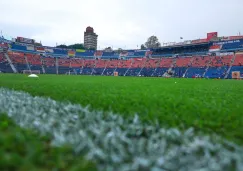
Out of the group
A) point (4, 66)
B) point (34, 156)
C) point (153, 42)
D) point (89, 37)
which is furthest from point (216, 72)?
point (89, 37)

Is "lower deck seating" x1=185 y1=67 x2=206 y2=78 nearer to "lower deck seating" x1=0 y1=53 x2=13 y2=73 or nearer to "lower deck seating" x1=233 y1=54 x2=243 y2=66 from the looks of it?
"lower deck seating" x1=233 y1=54 x2=243 y2=66

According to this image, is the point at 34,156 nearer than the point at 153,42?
Yes

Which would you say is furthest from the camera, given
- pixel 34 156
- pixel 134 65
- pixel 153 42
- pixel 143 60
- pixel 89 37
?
pixel 89 37

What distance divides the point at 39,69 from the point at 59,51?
11.9 meters

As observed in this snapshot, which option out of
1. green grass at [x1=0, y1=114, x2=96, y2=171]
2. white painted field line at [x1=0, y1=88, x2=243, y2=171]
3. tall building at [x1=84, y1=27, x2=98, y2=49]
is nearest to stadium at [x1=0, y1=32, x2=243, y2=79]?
white painted field line at [x1=0, y1=88, x2=243, y2=171]

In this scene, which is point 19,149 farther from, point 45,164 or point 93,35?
point 93,35

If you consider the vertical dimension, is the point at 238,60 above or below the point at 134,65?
above

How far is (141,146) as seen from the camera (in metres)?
1.31

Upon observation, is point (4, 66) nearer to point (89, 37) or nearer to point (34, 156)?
point (34, 156)

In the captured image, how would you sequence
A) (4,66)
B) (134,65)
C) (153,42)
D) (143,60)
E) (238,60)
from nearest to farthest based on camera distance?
(238,60)
(4,66)
(134,65)
(143,60)
(153,42)

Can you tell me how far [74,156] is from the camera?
114cm

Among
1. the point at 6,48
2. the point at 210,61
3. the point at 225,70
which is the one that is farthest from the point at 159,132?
the point at 6,48

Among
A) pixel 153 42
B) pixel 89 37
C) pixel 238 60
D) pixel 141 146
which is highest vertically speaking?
pixel 89 37

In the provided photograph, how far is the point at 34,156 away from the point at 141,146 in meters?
0.63
